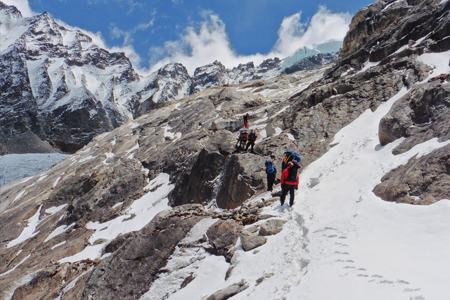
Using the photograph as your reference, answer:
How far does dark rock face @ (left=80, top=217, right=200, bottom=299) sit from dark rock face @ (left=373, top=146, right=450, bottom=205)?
7304 millimetres

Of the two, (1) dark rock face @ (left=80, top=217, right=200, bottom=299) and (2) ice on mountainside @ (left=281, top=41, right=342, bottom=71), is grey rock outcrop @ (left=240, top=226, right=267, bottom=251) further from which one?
(2) ice on mountainside @ (left=281, top=41, right=342, bottom=71)

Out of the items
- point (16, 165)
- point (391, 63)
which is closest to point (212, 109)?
point (391, 63)

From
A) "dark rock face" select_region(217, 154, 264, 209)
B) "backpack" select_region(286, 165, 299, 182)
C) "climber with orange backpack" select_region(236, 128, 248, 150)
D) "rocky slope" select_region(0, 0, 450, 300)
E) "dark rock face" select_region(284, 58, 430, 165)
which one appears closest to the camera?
"rocky slope" select_region(0, 0, 450, 300)

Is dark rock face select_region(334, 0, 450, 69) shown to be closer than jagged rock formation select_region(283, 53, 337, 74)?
Yes

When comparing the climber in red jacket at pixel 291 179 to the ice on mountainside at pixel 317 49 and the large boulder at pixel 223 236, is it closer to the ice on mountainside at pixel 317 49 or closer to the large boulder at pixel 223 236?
the large boulder at pixel 223 236

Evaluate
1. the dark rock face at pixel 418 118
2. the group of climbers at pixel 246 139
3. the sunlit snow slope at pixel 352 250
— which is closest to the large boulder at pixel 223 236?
the sunlit snow slope at pixel 352 250

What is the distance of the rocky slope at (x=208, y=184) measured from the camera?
9859mm

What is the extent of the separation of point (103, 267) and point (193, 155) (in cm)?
1470

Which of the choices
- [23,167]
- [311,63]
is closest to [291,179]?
[23,167]

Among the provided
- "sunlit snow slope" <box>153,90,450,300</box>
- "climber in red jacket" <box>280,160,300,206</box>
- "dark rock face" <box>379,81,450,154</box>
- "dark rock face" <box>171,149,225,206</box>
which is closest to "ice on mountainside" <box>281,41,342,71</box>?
"dark rock face" <box>171,149,225,206</box>

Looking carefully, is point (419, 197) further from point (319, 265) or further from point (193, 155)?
point (193, 155)

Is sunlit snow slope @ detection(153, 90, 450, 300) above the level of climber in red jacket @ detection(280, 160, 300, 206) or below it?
below

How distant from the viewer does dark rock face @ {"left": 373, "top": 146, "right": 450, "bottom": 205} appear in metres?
7.12

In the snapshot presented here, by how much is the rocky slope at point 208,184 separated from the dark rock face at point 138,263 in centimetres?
5
